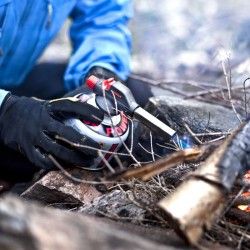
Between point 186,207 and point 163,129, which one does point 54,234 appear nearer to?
point 186,207

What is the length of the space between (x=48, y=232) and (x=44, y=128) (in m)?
1.00

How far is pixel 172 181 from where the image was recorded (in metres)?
1.63

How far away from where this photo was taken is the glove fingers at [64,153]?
177 centimetres

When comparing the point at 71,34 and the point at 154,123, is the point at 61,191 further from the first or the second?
the point at 71,34

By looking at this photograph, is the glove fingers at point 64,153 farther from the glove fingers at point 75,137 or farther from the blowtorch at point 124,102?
the blowtorch at point 124,102

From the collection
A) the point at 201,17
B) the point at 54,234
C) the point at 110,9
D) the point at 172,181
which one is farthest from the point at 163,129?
the point at 201,17

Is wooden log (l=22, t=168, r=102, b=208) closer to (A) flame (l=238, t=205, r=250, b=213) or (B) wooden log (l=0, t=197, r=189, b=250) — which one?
(A) flame (l=238, t=205, r=250, b=213)

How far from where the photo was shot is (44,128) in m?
1.80

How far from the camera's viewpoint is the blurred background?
3.89 m

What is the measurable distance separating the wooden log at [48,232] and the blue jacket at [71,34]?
1.70m

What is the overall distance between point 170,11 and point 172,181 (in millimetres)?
5223

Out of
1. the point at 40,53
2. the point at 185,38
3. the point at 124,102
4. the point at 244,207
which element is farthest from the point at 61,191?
the point at 185,38

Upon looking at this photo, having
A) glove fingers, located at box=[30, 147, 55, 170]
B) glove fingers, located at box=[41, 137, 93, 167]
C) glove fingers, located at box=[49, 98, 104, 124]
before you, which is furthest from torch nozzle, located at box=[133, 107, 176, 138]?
glove fingers, located at box=[30, 147, 55, 170]

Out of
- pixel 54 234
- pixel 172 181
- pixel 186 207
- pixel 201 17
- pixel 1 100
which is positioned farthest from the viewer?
pixel 201 17
